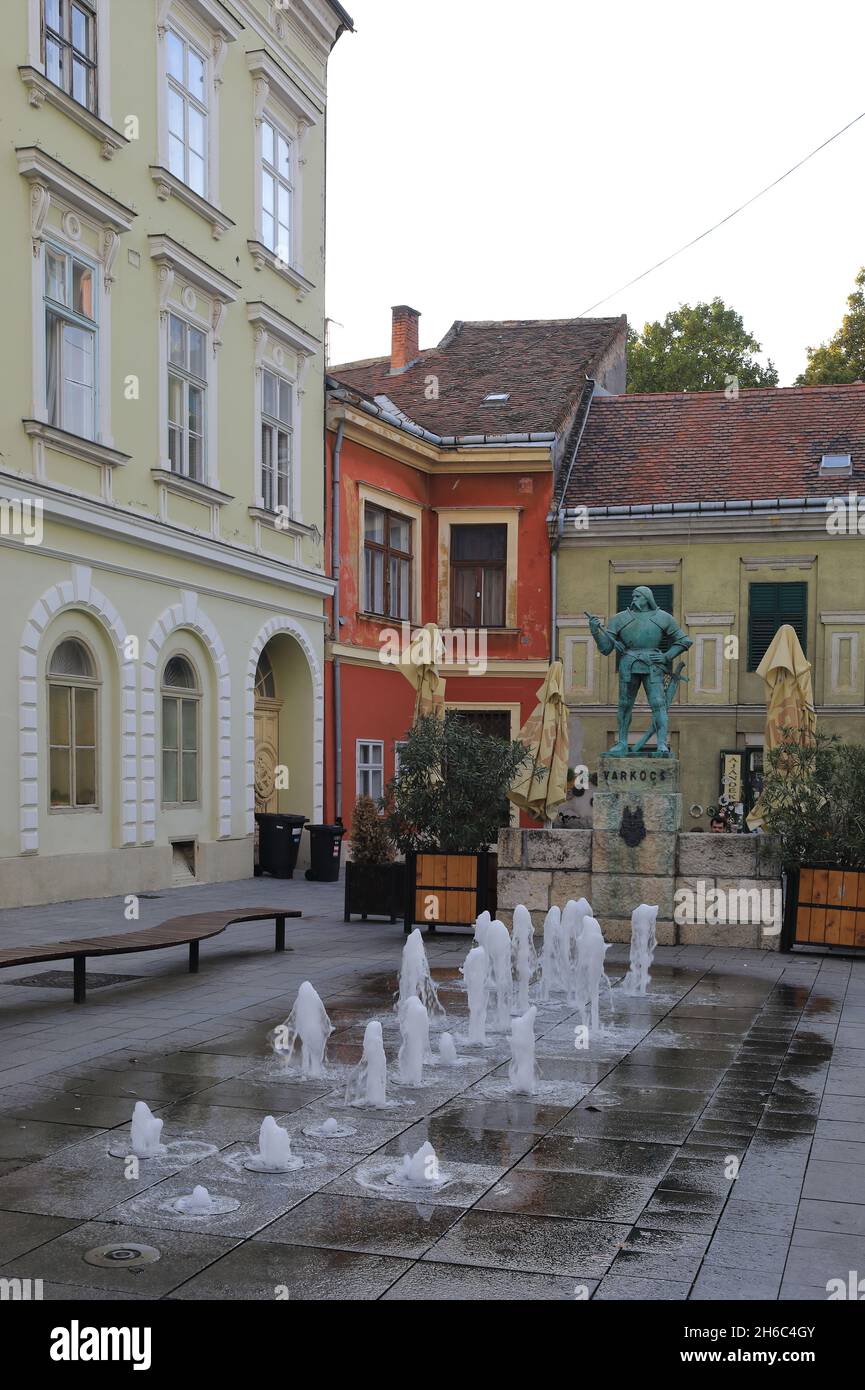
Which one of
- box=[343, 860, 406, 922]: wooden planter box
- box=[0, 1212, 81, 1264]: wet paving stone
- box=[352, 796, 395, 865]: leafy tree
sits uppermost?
box=[352, 796, 395, 865]: leafy tree

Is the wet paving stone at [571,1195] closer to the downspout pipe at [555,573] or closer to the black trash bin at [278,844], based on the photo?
the black trash bin at [278,844]

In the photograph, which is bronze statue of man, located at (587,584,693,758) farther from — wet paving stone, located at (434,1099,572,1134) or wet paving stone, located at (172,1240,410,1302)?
wet paving stone, located at (172,1240,410,1302)

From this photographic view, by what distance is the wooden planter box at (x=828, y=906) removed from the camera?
12.8m

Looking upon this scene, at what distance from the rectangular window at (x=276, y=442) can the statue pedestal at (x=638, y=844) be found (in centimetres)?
919

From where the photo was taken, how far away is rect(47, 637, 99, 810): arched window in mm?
16047

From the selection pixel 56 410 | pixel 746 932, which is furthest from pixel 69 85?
pixel 746 932

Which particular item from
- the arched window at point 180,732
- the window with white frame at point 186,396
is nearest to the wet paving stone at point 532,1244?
the arched window at point 180,732

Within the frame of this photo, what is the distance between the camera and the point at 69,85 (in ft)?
53.4

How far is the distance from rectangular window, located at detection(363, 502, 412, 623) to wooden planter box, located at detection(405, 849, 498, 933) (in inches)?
430

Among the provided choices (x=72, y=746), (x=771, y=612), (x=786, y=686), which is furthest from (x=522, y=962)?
(x=771, y=612)

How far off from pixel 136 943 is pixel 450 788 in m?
4.74

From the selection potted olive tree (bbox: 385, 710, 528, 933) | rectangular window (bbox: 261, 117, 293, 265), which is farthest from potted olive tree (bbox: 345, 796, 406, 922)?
rectangular window (bbox: 261, 117, 293, 265)

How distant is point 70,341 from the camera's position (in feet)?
53.3
